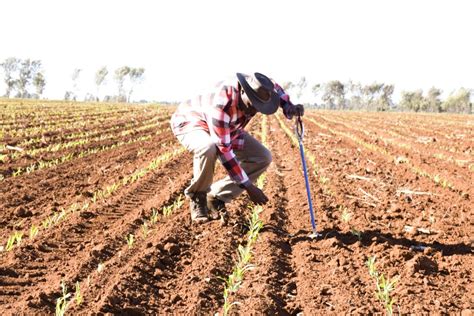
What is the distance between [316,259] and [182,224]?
1525 mm

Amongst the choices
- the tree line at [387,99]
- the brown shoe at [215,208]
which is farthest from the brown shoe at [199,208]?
the tree line at [387,99]

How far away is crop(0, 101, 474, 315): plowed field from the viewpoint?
10.3 feet

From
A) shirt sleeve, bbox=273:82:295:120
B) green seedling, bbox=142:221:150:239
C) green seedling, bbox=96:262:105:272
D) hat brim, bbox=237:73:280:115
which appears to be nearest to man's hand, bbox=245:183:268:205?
hat brim, bbox=237:73:280:115

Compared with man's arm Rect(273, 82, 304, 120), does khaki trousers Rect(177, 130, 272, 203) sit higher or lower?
lower

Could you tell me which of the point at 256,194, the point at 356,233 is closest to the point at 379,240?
the point at 356,233

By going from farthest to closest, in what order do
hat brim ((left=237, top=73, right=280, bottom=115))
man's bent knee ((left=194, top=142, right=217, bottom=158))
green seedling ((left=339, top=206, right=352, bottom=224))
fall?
green seedling ((left=339, top=206, right=352, bottom=224)) → man's bent knee ((left=194, top=142, right=217, bottom=158)) → hat brim ((left=237, top=73, right=280, bottom=115))

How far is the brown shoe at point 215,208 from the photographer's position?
16.5ft

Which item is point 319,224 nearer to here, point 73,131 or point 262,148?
point 262,148

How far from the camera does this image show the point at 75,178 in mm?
7262

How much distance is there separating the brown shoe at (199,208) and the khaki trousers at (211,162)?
6cm

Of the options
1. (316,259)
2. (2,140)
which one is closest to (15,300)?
(316,259)

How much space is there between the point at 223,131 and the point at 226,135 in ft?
0.15

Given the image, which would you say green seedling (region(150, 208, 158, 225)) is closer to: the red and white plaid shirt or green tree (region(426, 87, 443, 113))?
the red and white plaid shirt

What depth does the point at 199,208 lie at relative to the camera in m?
4.89
